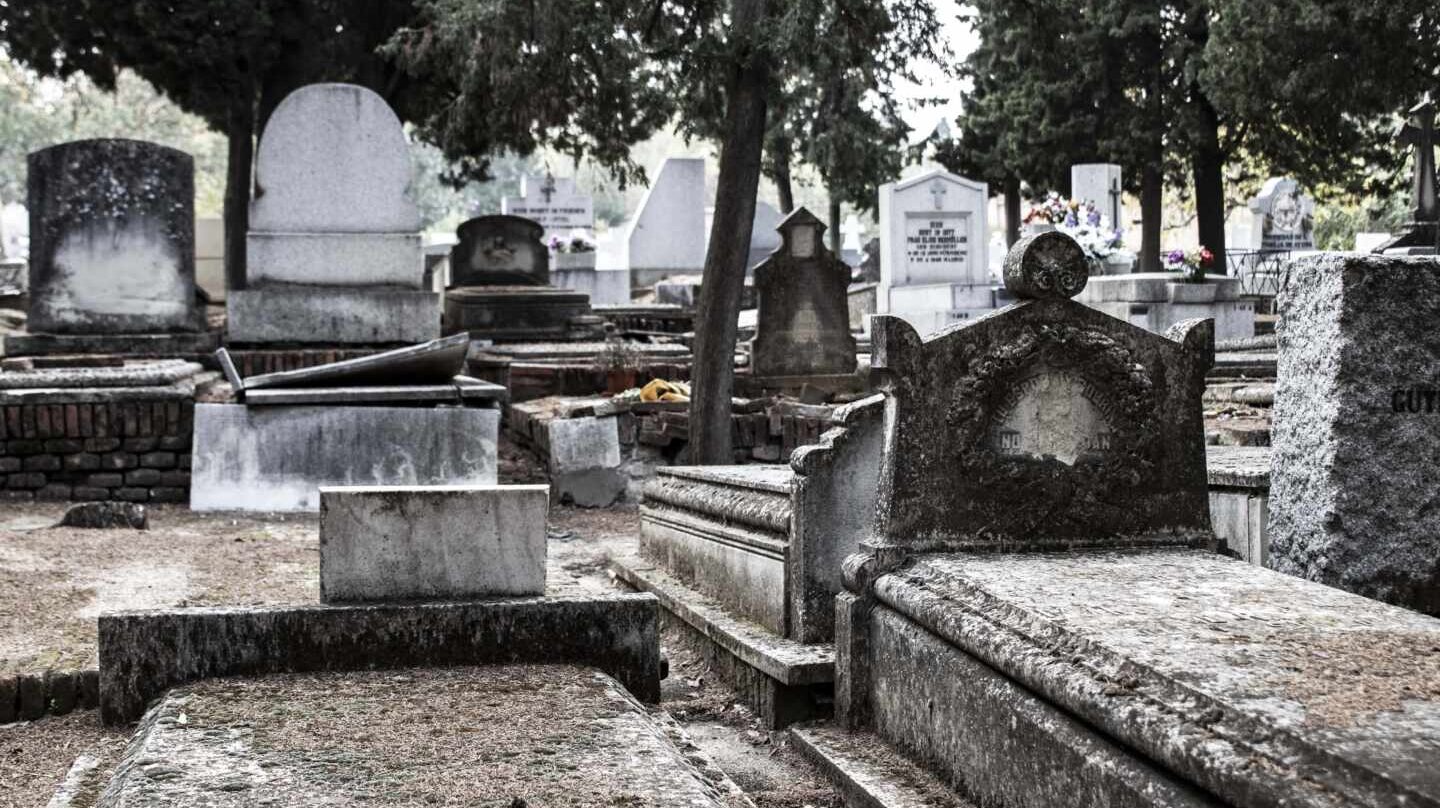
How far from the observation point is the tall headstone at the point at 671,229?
29500 mm

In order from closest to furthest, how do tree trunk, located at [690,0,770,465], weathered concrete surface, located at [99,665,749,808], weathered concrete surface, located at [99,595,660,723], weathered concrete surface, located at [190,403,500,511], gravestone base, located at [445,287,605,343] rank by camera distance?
weathered concrete surface, located at [99,665,749,808] → weathered concrete surface, located at [99,595,660,723] → weathered concrete surface, located at [190,403,500,511] → tree trunk, located at [690,0,770,465] → gravestone base, located at [445,287,605,343]

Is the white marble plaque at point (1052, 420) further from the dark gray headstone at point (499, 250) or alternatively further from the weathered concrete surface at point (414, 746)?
the dark gray headstone at point (499, 250)

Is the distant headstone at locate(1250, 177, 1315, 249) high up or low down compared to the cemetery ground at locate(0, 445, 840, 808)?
up

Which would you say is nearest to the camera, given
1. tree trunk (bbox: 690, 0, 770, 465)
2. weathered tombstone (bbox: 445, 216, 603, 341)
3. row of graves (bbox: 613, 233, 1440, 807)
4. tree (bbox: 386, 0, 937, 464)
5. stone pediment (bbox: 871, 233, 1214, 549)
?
row of graves (bbox: 613, 233, 1440, 807)

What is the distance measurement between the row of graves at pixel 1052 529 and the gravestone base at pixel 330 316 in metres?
7.12

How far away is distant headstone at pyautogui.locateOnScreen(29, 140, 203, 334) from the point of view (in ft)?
37.0

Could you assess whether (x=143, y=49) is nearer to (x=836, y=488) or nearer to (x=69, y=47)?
(x=69, y=47)

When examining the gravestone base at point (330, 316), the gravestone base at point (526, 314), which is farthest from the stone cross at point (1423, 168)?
the gravestone base at point (330, 316)

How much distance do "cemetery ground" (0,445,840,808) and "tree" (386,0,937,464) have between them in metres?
1.74

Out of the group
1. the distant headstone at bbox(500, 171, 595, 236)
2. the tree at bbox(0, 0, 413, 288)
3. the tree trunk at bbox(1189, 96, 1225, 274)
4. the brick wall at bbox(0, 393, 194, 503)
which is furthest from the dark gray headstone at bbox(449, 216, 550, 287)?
the tree trunk at bbox(1189, 96, 1225, 274)

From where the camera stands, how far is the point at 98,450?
9.42 meters

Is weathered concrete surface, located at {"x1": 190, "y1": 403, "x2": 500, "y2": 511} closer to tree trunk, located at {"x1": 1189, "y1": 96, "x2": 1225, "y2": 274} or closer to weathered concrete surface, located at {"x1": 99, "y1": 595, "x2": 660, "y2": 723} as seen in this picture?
weathered concrete surface, located at {"x1": 99, "y1": 595, "x2": 660, "y2": 723}

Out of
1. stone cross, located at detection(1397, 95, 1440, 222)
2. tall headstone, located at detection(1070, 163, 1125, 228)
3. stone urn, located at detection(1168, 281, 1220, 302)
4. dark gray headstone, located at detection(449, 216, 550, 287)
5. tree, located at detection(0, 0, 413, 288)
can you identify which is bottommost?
stone urn, located at detection(1168, 281, 1220, 302)

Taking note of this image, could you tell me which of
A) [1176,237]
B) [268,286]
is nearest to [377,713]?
[268,286]
